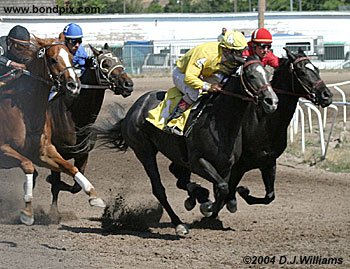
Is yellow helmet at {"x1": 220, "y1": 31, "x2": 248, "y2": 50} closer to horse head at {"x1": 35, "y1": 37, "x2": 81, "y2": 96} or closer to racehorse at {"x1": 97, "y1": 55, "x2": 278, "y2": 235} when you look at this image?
racehorse at {"x1": 97, "y1": 55, "x2": 278, "y2": 235}

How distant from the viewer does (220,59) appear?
27.9 feet

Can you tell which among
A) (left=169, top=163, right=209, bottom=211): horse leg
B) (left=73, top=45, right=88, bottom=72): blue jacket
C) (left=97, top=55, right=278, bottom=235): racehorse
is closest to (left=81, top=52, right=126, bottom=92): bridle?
(left=73, top=45, right=88, bottom=72): blue jacket

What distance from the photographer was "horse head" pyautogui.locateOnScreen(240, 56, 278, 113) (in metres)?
7.89

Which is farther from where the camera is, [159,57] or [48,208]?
[159,57]

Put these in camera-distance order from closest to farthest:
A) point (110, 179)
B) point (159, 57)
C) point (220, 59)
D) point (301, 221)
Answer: point (220, 59) → point (301, 221) → point (110, 179) → point (159, 57)

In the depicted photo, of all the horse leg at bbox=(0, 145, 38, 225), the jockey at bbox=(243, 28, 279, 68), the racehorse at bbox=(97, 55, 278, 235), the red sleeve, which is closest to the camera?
the racehorse at bbox=(97, 55, 278, 235)

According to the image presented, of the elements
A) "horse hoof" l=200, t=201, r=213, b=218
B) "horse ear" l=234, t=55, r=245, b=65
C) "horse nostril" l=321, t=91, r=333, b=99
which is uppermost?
"horse ear" l=234, t=55, r=245, b=65

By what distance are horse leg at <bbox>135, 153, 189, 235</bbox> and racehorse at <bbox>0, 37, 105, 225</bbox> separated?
806 mm

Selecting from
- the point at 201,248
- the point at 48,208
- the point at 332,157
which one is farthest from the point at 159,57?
the point at 201,248

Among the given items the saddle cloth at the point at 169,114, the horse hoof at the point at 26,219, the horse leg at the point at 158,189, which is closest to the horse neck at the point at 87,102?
the horse leg at the point at 158,189

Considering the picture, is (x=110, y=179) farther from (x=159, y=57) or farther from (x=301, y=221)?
(x=159, y=57)

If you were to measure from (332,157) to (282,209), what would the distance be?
3124mm

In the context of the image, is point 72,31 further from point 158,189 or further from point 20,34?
point 158,189

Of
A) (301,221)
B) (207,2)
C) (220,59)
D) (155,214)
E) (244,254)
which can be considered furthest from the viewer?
(207,2)
